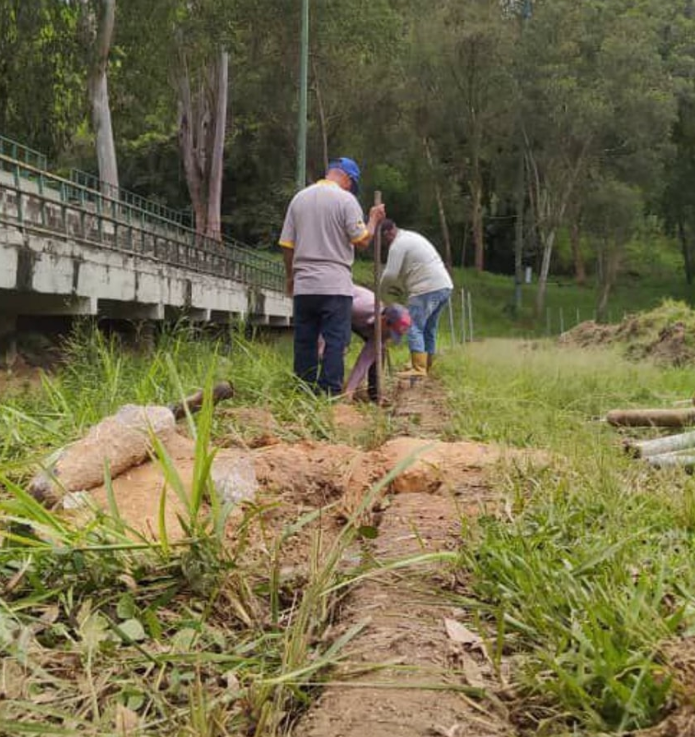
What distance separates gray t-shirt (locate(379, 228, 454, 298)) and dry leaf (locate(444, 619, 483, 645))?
664 cm

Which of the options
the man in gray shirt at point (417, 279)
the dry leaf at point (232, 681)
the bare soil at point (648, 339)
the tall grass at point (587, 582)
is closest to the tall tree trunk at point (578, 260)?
the bare soil at point (648, 339)

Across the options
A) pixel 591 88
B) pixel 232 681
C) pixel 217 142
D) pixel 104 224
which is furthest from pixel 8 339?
pixel 591 88

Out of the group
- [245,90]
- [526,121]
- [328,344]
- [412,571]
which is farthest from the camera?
[526,121]

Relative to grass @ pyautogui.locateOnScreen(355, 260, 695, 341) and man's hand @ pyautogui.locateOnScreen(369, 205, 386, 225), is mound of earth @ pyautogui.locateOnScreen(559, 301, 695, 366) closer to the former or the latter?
man's hand @ pyautogui.locateOnScreen(369, 205, 386, 225)

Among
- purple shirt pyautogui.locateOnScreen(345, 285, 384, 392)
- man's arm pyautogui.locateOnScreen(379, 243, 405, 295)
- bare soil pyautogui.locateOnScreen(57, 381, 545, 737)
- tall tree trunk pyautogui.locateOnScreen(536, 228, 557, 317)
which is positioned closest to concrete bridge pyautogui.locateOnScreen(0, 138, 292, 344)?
man's arm pyautogui.locateOnScreen(379, 243, 405, 295)

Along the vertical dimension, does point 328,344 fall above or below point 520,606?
above

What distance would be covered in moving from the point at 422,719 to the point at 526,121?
1470 inches

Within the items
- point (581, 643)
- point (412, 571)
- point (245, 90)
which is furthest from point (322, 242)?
point (245, 90)

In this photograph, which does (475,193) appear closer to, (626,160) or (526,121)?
(526,121)

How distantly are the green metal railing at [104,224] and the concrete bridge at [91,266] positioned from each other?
0.02 metres

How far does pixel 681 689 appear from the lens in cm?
139

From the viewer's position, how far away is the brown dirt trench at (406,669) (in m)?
1.42

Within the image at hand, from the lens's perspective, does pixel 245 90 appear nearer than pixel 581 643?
No

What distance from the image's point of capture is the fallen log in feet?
8.41
